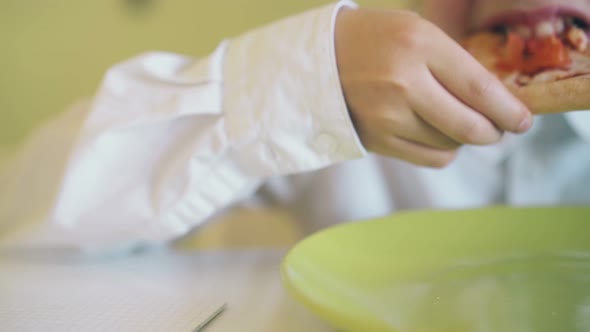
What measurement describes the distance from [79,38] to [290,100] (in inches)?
29.8

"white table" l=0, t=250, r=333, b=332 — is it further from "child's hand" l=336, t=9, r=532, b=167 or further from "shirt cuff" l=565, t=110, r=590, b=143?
"shirt cuff" l=565, t=110, r=590, b=143

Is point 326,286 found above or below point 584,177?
above

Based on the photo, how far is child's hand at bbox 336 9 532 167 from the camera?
29cm

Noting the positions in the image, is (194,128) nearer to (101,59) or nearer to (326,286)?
(326,286)

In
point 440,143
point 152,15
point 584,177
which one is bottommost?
point 584,177

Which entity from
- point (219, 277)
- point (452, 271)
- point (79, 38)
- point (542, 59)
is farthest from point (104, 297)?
point (79, 38)

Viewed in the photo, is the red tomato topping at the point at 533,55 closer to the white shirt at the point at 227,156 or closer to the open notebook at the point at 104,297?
the white shirt at the point at 227,156

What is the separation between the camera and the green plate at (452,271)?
0.73 ft

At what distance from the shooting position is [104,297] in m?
0.31

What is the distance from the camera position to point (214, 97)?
0.36 meters

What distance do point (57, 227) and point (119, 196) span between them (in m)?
0.06

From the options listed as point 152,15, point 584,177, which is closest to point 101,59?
point 152,15

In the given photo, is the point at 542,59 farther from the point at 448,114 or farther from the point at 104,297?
the point at 104,297

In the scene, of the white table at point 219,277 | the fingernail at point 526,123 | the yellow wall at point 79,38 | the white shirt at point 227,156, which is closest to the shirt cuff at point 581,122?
the white shirt at point 227,156
